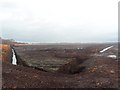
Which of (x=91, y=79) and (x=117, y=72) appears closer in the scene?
(x=91, y=79)

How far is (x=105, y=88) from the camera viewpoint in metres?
26.7

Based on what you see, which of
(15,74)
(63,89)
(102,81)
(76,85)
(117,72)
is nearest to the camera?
(63,89)

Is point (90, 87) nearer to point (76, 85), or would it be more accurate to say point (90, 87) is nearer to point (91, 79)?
point (76, 85)

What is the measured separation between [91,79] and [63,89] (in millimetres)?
5990

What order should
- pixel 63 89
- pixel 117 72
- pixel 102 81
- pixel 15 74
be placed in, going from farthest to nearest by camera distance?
pixel 117 72 → pixel 15 74 → pixel 102 81 → pixel 63 89

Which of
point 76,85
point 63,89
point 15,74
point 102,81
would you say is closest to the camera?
point 63,89

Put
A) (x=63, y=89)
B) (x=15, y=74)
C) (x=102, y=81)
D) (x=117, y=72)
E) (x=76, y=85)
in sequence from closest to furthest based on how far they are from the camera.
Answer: (x=63, y=89), (x=76, y=85), (x=102, y=81), (x=15, y=74), (x=117, y=72)

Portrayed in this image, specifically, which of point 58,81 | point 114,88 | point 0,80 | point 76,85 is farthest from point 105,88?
point 0,80

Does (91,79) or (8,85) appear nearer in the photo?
(8,85)

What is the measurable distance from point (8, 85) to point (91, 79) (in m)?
9.08

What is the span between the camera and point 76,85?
27.9 m

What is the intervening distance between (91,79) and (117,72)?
641 centimetres

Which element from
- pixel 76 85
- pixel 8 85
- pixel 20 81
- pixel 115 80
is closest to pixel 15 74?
pixel 20 81

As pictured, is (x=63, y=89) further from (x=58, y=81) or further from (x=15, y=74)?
(x=15, y=74)
